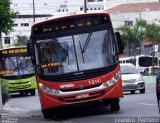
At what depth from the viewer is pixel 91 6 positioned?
15338 cm

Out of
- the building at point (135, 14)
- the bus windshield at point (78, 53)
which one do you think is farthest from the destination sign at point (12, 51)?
the building at point (135, 14)

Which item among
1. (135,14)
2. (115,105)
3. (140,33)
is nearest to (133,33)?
(140,33)

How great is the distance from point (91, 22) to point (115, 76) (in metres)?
1.93

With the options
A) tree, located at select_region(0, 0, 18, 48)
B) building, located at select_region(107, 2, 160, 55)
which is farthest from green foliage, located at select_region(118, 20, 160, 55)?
tree, located at select_region(0, 0, 18, 48)

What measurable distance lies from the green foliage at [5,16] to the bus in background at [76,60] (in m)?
3.38

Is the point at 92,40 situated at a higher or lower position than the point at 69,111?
higher

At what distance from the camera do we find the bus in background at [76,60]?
18.8 m

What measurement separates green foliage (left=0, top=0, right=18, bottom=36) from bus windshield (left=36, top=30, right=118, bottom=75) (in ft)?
12.3

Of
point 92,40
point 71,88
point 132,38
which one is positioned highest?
point 92,40

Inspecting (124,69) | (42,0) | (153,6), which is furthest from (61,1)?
(124,69)

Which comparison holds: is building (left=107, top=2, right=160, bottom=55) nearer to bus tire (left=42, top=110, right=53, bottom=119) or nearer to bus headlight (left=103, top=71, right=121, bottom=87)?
bus tire (left=42, top=110, right=53, bottom=119)

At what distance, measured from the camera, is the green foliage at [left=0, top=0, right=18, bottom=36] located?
22.6 meters

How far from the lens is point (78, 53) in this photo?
757 inches

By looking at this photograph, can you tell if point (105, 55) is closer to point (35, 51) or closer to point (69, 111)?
point (35, 51)
